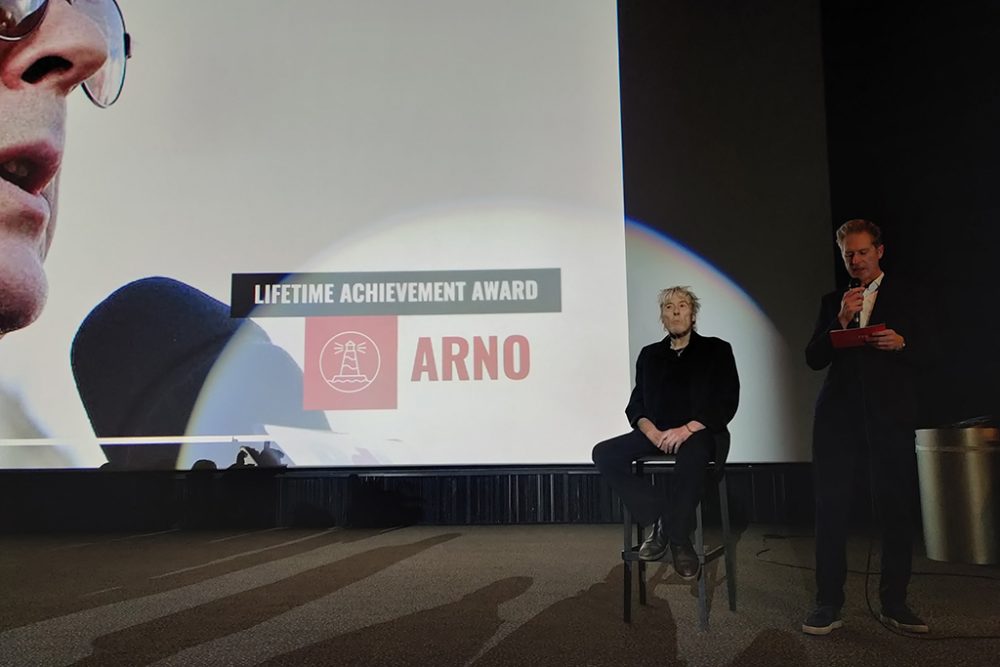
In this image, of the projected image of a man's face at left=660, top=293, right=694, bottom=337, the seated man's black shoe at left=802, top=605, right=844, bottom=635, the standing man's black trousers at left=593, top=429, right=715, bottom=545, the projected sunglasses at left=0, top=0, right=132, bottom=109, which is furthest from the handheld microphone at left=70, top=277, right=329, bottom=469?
the seated man's black shoe at left=802, top=605, right=844, bottom=635

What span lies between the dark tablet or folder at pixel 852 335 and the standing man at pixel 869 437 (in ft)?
0.04

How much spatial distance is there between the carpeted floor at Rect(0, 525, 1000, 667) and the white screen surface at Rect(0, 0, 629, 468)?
703 millimetres

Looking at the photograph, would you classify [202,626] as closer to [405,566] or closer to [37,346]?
[405,566]

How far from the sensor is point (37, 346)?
3.91 m

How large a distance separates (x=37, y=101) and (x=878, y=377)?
4.12 meters

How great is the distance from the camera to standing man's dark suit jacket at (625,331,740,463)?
219cm

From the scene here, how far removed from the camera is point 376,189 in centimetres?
397

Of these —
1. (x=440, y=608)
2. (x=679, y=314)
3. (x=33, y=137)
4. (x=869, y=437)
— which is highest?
(x=33, y=137)

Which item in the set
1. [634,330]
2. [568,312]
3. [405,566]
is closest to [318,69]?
[568,312]

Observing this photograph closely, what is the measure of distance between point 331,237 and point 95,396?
4.89 feet

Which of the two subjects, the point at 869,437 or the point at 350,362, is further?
the point at 350,362

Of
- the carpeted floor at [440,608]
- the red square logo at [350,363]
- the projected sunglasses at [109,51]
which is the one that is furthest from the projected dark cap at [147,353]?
the projected sunglasses at [109,51]

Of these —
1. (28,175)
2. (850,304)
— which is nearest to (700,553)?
(850,304)

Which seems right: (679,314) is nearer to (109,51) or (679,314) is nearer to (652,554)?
(652,554)
